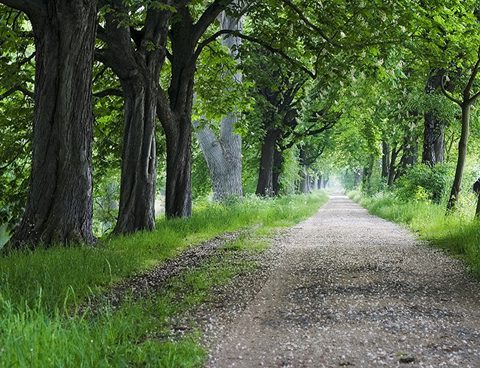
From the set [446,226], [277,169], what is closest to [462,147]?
[446,226]

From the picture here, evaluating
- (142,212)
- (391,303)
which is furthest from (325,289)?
(142,212)

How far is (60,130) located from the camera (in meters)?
7.98

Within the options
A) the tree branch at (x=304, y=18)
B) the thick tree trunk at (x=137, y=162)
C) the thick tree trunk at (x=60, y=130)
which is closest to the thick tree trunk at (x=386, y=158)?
the tree branch at (x=304, y=18)

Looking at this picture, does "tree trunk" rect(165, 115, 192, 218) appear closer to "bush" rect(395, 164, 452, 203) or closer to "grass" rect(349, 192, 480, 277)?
"grass" rect(349, 192, 480, 277)

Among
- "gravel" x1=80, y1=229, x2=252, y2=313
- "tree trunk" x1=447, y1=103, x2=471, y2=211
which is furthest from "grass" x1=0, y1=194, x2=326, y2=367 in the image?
"tree trunk" x1=447, y1=103, x2=471, y2=211

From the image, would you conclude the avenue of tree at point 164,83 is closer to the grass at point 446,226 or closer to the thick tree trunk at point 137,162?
the thick tree trunk at point 137,162

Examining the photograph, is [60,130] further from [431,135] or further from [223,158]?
[431,135]

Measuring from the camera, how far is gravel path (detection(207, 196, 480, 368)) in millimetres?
3914

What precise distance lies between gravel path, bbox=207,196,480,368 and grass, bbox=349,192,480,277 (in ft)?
1.05

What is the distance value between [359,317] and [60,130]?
5.11 m

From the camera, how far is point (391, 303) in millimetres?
5438

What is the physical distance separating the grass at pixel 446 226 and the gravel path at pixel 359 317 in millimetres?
319

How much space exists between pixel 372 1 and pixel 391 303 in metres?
5.92

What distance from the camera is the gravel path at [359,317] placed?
12.8 ft
